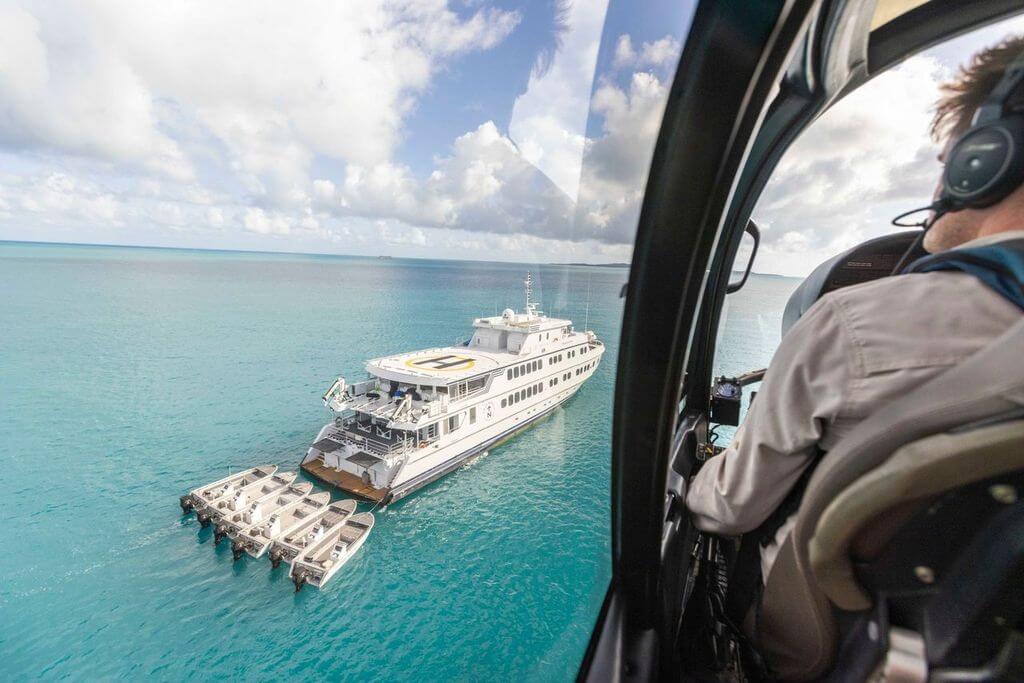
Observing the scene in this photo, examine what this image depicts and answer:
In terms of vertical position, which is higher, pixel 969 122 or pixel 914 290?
pixel 969 122

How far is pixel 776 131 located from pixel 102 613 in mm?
12535

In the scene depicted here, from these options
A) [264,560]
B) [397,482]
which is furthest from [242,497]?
[397,482]

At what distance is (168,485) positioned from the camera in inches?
425

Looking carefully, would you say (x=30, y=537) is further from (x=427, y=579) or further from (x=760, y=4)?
(x=760, y=4)

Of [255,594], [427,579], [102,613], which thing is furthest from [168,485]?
[427,579]

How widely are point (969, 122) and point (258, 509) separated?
11348 mm

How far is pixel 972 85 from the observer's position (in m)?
0.88

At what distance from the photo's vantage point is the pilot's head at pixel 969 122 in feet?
2.51

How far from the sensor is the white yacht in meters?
9.98

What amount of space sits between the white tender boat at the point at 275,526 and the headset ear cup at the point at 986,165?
411 inches

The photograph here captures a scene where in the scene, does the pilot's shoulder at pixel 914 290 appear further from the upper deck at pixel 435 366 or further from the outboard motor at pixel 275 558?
the upper deck at pixel 435 366

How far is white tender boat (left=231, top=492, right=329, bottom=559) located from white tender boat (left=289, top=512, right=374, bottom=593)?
74 cm

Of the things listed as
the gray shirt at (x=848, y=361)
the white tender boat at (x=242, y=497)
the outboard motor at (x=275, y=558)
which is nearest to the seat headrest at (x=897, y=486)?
the gray shirt at (x=848, y=361)

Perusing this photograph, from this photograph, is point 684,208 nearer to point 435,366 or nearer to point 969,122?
point 969,122
